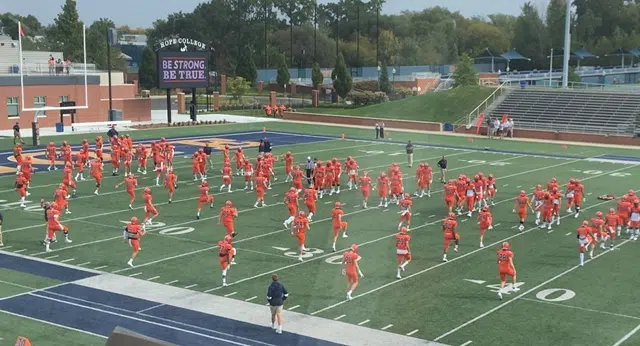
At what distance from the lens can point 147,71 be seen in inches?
2837

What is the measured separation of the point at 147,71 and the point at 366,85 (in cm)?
1922

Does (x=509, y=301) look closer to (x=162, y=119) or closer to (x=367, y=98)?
(x=162, y=119)

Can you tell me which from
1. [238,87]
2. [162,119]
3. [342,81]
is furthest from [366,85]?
[162,119]

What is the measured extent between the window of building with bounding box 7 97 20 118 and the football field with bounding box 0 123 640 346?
18.6m

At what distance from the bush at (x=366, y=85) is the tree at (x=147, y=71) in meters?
17.1

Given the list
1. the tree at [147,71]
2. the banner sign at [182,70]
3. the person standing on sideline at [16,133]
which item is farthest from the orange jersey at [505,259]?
the tree at [147,71]

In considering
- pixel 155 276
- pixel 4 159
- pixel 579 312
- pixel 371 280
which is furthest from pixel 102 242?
pixel 4 159

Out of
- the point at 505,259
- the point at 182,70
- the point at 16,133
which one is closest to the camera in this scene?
the point at 505,259

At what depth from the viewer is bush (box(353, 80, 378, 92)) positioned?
6719cm

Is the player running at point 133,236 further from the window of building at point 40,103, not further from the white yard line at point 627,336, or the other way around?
the window of building at point 40,103

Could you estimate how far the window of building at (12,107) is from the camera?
45.8 meters

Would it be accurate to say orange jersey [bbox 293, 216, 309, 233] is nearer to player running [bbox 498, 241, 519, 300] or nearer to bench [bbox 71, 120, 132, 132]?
player running [bbox 498, 241, 519, 300]

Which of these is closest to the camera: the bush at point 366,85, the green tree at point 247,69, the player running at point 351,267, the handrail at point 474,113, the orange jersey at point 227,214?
the player running at point 351,267

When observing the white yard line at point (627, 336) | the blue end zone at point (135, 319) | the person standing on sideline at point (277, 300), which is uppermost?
the person standing on sideline at point (277, 300)
